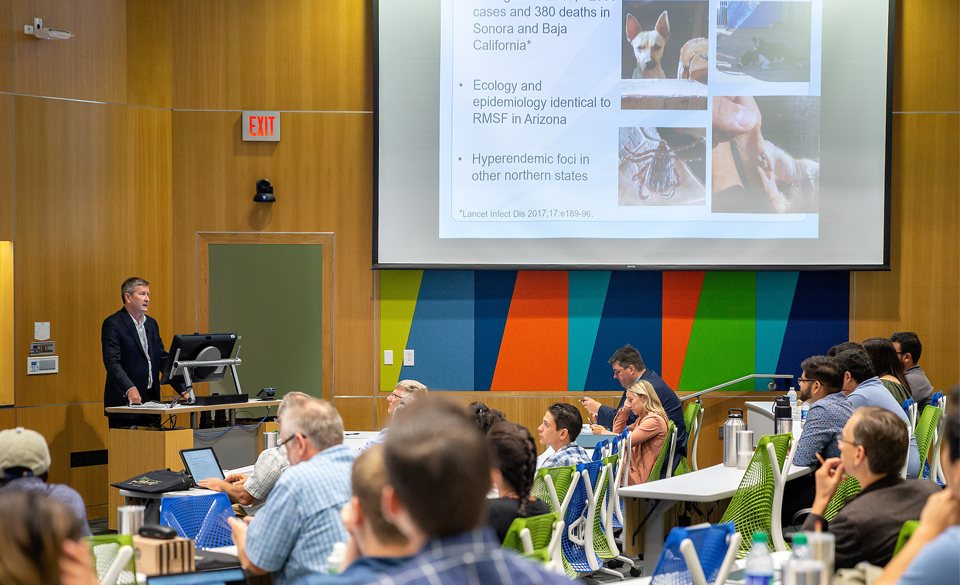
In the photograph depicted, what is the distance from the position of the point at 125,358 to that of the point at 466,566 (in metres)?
6.10

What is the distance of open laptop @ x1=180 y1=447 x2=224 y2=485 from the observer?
427 cm

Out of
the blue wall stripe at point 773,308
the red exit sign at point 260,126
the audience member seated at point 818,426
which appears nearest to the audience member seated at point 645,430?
A: the audience member seated at point 818,426

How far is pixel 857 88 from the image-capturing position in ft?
25.5

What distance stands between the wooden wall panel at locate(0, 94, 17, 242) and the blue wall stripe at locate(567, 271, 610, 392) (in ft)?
14.9

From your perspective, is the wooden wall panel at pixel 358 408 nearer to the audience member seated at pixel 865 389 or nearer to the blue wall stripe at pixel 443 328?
the blue wall stripe at pixel 443 328

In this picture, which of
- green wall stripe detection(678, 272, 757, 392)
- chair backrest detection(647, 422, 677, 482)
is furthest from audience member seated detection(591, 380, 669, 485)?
green wall stripe detection(678, 272, 757, 392)

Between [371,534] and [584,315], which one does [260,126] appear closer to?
[584,315]

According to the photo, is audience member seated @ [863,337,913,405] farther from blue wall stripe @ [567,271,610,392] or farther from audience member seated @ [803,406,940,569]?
audience member seated @ [803,406,940,569]

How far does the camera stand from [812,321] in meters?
7.92

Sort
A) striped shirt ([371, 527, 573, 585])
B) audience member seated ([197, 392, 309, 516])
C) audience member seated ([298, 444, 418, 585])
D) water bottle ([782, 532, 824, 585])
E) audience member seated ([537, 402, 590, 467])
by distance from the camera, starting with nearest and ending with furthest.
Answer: striped shirt ([371, 527, 573, 585])
audience member seated ([298, 444, 418, 585])
water bottle ([782, 532, 824, 585])
audience member seated ([197, 392, 309, 516])
audience member seated ([537, 402, 590, 467])

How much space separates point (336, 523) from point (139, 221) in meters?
5.62

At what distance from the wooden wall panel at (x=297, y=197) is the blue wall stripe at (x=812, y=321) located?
369 cm

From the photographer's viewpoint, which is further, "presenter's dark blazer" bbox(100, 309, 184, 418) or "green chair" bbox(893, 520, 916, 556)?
"presenter's dark blazer" bbox(100, 309, 184, 418)

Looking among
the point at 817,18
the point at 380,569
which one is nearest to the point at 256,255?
the point at 817,18
